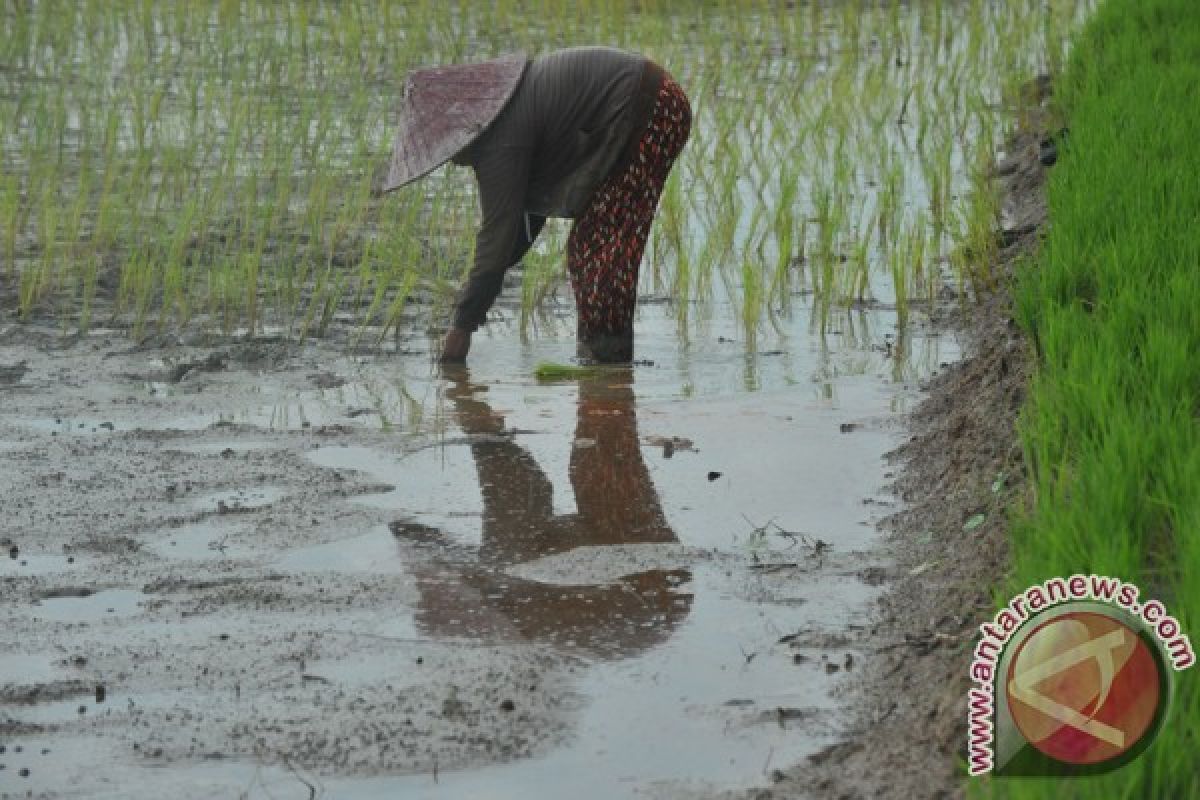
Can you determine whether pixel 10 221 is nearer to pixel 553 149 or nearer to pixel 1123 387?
pixel 553 149

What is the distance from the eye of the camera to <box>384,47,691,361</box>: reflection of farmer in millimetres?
4934

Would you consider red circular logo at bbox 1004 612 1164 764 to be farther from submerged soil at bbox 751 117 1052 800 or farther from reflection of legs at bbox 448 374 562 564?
reflection of legs at bbox 448 374 562 564

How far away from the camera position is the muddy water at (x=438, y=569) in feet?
8.97

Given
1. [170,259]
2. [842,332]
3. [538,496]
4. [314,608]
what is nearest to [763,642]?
[314,608]

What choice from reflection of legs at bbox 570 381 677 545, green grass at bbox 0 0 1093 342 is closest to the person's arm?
reflection of legs at bbox 570 381 677 545

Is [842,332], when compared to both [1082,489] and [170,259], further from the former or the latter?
[1082,489]

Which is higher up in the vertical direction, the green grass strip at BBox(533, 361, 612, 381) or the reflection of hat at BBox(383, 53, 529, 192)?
the reflection of hat at BBox(383, 53, 529, 192)

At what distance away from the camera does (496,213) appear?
4961 millimetres

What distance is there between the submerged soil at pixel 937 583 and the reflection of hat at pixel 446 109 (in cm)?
136

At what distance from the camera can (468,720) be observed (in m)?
2.81
